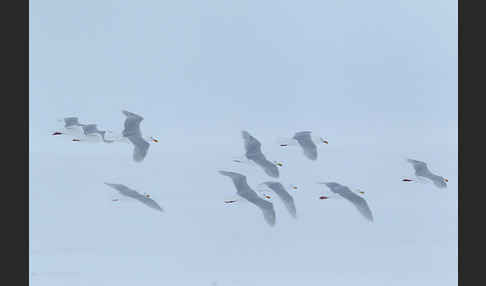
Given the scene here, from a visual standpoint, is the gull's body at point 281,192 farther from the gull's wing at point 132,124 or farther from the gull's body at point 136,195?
the gull's wing at point 132,124

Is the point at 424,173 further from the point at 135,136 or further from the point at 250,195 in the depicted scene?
the point at 135,136

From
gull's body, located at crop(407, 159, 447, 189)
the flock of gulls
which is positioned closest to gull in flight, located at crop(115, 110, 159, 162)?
the flock of gulls

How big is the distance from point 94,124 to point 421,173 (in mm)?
3439

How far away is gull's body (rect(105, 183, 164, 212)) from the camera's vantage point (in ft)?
15.7

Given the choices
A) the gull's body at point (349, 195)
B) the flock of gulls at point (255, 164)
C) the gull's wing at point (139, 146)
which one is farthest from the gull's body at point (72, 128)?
the gull's body at point (349, 195)

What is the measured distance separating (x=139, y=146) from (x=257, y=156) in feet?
4.01

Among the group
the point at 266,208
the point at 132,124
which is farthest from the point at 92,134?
the point at 266,208

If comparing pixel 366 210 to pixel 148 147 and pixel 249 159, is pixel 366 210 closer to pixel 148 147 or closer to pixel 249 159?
pixel 249 159

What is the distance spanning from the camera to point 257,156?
4.77 meters

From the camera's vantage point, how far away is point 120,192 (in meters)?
4.87

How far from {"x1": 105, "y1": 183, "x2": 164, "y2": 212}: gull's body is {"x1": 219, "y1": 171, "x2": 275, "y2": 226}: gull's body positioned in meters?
0.80

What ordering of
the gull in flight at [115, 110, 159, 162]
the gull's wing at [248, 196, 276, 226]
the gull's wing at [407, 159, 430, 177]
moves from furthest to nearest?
the gull's wing at [407, 159, 430, 177] → the gull in flight at [115, 110, 159, 162] → the gull's wing at [248, 196, 276, 226]

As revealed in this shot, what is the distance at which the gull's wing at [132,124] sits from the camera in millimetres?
4711

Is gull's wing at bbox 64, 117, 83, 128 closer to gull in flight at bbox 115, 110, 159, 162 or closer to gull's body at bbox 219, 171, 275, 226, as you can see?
gull in flight at bbox 115, 110, 159, 162
